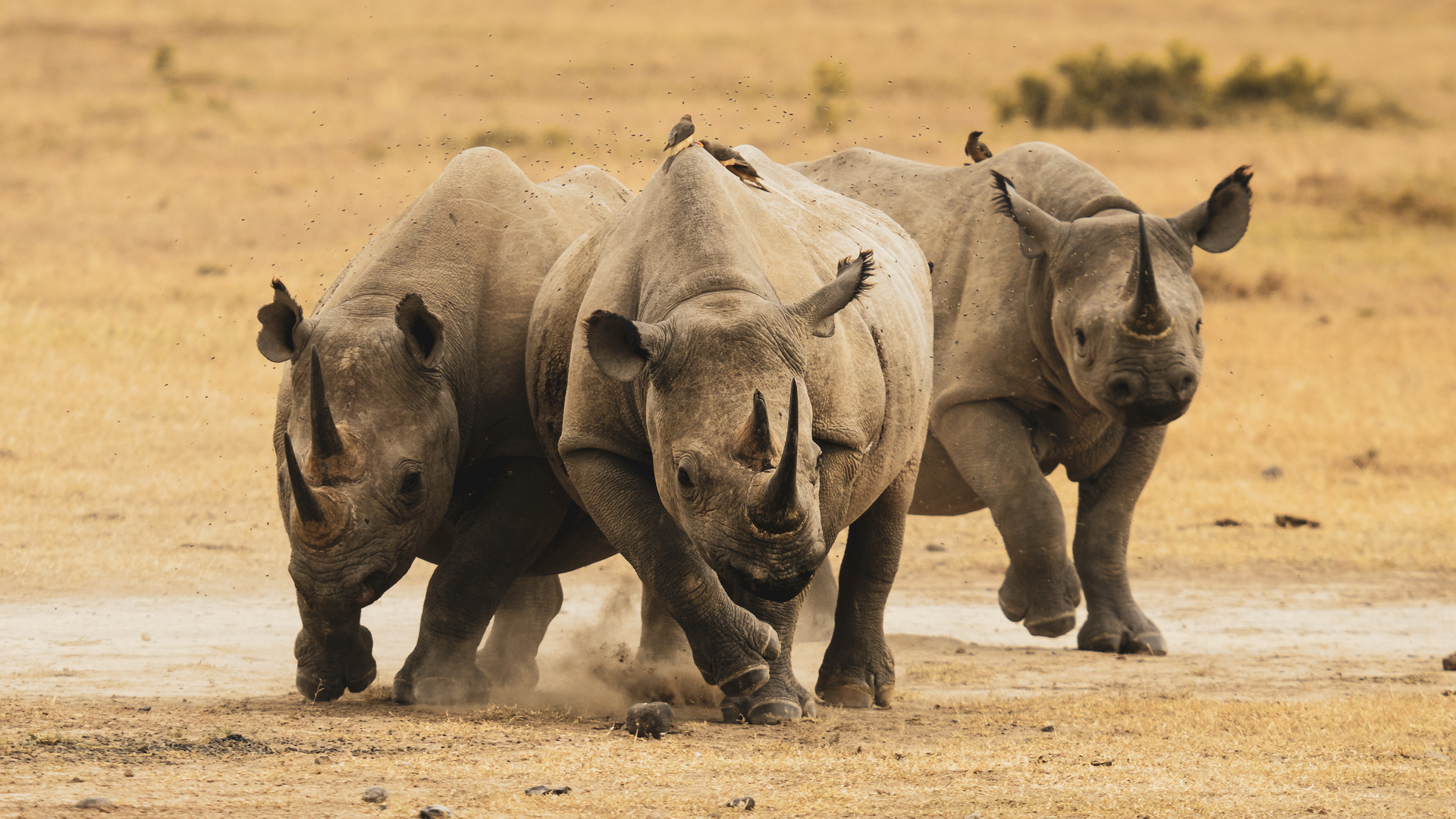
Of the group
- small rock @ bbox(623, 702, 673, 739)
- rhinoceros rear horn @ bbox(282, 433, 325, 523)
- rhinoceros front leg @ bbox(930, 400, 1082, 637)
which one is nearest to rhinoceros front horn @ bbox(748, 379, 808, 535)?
small rock @ bbox(623, 702, 673, 739)

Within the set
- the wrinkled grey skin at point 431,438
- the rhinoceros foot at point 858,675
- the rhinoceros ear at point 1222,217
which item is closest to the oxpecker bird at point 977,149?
the rhinoceros ear at point 1222,217

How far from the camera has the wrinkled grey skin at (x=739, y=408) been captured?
528 centimetres

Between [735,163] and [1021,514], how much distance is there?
242 cm

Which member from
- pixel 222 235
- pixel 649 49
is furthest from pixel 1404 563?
pixel 649 49

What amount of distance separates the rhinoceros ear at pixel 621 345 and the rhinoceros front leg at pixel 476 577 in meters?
1.47

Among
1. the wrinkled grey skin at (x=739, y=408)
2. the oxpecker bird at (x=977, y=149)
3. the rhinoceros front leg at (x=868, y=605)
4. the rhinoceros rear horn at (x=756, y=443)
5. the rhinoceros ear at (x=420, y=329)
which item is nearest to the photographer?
the rhinoceros rear horn at (x=756, y=443)

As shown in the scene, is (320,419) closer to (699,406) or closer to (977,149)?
(699,406)

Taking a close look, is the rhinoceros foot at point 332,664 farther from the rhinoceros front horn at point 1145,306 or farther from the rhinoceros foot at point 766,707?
the rhinoceros front horn at point 1145,306

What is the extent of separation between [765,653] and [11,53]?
1401 inches

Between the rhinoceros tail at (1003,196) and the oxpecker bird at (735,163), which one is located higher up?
the rhinoceros tail at (1003,196)

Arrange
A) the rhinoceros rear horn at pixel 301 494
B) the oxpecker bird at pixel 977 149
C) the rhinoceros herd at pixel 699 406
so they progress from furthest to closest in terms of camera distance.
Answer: the oxpecker bird at pixel 977 149 → the rhinoceros rear horn at pixel 301 494 → the rhinoceros herd at pixel 699 406

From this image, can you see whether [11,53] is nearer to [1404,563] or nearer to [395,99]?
[395,99]

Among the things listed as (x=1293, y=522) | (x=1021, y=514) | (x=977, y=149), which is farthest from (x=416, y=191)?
(x=1021, y=514)

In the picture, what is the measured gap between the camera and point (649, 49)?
1860 inches
